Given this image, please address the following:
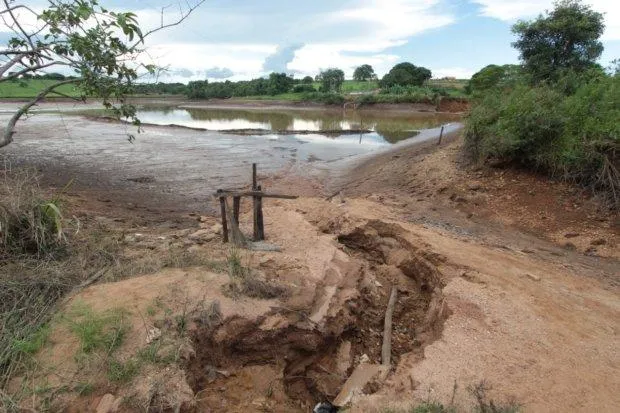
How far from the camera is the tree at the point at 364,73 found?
3115 inches

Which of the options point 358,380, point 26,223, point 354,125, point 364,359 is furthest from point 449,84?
point 26,223

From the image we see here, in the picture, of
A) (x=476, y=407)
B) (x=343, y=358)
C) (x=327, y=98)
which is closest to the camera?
(x=476, y=407)

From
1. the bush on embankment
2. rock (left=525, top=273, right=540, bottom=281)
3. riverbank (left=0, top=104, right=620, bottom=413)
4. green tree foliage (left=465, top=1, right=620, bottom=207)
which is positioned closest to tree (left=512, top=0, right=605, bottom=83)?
green tree foliage (left=465, top=1, right=620, bottom=207)

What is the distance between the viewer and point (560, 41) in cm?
1784

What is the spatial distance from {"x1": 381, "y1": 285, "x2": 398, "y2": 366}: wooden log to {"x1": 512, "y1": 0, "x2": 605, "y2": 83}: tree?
15703 millimetres

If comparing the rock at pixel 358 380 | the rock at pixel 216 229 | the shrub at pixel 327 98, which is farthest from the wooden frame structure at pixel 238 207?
the shrub at pixel 327 98

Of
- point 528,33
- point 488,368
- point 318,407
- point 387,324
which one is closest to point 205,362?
point 318,407

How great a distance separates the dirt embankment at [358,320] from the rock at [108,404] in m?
0.02

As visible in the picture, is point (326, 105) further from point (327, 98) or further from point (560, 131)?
point (560, 131)

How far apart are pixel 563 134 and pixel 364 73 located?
73.5 meters

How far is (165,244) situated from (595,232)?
341 inches

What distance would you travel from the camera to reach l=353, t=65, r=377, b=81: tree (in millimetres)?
79125

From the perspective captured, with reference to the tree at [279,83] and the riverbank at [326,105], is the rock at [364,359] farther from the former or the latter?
the tree at [279,83]

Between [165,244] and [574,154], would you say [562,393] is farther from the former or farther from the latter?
[574,154]
